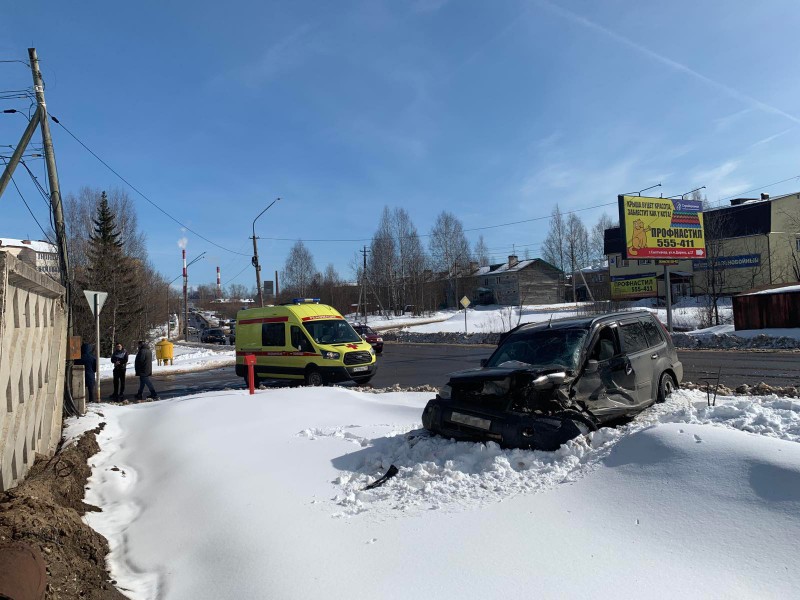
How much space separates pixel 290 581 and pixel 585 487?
239 centimetres

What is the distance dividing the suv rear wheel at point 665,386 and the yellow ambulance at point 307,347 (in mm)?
9425

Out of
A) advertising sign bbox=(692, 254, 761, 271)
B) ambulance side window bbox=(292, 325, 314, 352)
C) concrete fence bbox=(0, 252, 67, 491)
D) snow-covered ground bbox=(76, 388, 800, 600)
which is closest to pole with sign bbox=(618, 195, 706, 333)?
ambulance side window bbox=(292, 325, 314, 352)

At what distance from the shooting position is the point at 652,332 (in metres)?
8.52

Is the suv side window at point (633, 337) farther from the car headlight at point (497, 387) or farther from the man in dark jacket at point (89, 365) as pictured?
the man in dark jacket at point (89, 365)

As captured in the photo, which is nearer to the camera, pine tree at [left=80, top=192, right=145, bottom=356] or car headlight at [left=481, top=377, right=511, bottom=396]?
car headlight at [left=481, top=377, right=511, bottom=396]

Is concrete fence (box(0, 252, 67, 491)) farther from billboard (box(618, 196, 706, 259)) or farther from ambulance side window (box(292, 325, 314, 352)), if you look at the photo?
billboard (box(618, 196, 706, 259))

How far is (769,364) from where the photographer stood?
57.4ft

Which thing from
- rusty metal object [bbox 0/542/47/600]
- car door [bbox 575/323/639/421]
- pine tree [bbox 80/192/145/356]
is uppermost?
A: pine tree [bbox 80/192/145/356]

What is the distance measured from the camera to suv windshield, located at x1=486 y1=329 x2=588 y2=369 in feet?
22.3

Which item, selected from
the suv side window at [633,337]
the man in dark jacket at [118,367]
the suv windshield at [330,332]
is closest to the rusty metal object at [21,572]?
the suv side window at [633,337]

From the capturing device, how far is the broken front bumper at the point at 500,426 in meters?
5.39

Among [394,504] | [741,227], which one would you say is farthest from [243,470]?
[741,227]

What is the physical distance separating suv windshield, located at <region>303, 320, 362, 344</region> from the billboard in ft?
54.9

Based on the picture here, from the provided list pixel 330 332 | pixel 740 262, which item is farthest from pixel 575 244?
pixel 330 332
